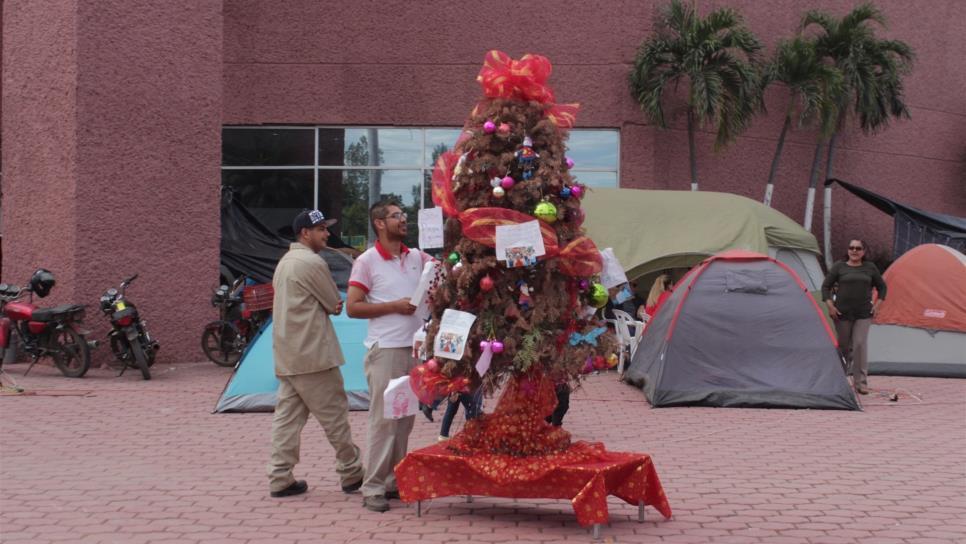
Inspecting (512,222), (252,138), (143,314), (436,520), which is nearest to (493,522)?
(436,520)

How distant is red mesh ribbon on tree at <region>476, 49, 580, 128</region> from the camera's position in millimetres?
5906

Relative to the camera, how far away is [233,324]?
543 inches

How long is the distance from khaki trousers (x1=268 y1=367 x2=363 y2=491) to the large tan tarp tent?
28.7 feet

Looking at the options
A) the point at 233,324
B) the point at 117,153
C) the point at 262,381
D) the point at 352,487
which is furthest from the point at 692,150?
the point at 352,487

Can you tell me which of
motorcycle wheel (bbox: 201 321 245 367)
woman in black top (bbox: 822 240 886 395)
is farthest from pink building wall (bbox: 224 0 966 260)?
woman in black top (bbox: 822 240 886 395)

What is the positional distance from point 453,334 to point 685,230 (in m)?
9.90

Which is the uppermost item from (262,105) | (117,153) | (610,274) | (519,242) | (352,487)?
(262,105)

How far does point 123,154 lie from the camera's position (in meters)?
13.3

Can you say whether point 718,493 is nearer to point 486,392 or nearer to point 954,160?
point 486,392

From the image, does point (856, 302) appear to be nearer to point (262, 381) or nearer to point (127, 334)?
point (262, 381)

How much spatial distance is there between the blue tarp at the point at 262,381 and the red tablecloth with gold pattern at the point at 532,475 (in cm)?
430

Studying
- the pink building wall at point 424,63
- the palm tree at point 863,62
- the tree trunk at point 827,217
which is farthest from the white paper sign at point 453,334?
the tree trunk at point 827,217

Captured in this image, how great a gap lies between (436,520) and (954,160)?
2112 centimetres

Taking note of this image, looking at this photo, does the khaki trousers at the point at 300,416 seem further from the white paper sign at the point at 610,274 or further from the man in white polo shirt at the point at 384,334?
the white paper sign at the point at 610,274
